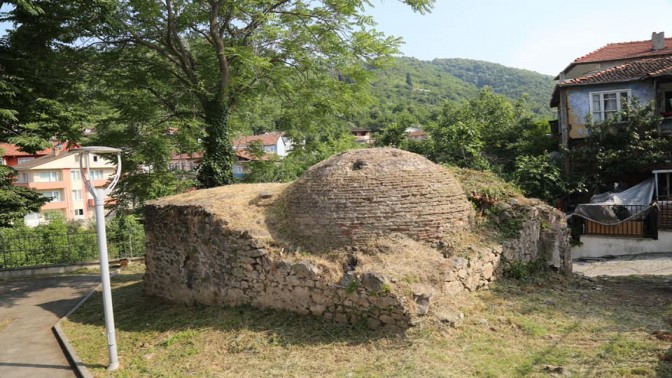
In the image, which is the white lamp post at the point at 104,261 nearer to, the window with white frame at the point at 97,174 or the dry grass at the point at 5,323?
the dry grass at the point at 5,323

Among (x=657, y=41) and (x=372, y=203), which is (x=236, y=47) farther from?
(x=657, y=41)

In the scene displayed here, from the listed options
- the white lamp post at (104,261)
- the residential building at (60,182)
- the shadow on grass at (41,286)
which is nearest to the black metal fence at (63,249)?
the shadow on grass at (41,286)

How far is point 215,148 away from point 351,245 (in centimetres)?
1013

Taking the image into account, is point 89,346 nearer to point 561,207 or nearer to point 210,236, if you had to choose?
point 210,236

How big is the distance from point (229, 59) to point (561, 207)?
1607 centimetres

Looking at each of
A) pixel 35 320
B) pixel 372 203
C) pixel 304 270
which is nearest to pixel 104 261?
pixel 304 270

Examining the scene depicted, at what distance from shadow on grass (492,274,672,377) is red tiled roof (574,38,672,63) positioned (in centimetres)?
2132

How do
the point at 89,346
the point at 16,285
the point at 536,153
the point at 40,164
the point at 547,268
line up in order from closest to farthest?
1. the point at 89,346
2. the point at 547,268
3. the point at 16,285
4. the point at 536,153
5. the point at 40,164

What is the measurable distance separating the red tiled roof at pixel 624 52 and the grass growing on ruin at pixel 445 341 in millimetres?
22882

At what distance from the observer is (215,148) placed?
1744 cm

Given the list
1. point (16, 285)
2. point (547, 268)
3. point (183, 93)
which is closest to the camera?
point (547, 268)

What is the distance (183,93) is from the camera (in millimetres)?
17906

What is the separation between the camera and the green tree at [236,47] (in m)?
15.9

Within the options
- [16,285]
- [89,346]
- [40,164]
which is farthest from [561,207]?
[40,164]
